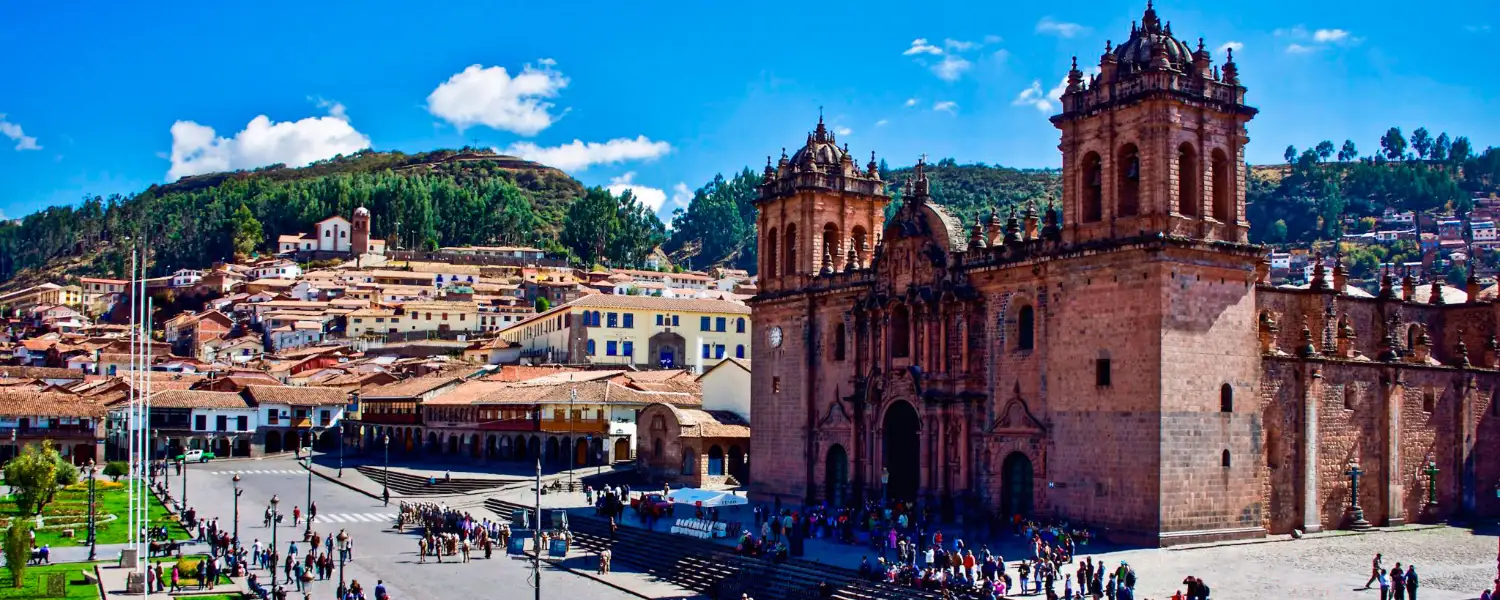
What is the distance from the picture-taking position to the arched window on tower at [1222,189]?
37.5m

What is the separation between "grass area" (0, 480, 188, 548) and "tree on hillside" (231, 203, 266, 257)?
114 m

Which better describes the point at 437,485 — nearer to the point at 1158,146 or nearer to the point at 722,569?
the point at 722,569

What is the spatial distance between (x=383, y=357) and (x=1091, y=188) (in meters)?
85.6

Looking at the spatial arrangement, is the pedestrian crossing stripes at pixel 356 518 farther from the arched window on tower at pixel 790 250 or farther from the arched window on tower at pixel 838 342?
the arched window on tower at pixel 838 342

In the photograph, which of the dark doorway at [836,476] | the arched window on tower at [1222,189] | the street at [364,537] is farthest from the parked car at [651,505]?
the arched window on tower at [1222,189]

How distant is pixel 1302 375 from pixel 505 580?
23.3 metres

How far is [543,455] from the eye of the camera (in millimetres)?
68250

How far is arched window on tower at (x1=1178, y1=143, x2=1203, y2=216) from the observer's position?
3688cm

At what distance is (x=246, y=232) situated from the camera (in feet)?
586

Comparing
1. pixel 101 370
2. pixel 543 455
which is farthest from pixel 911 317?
pixel 101 370

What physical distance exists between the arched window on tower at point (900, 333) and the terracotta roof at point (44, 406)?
5709 centimetres

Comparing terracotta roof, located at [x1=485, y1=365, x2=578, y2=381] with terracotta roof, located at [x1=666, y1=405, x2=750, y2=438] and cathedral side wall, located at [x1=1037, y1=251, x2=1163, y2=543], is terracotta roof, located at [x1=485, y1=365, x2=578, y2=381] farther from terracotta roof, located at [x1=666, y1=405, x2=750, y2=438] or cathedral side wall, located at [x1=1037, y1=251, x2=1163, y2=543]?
cathedral side wall, located at [x1=1037, y1=251, x2=1163, y2=543]

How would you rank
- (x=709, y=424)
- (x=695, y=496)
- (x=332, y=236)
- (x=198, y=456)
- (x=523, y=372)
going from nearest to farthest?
(x=695, y=496)
(x=709, y=424)
(x=198, y=456)
(x=523, y=372)
(x=332, y=236)

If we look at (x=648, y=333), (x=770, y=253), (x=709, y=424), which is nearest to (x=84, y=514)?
(x=709, y=424)
